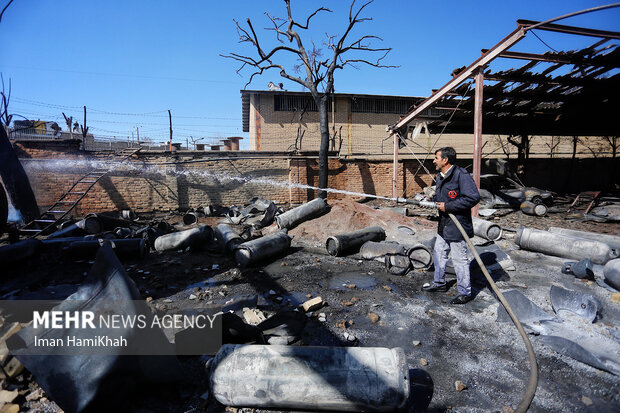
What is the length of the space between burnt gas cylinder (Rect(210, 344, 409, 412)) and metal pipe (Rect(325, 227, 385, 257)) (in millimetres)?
3613

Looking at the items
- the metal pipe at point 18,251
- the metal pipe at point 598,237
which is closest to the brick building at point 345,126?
the metal pipe at point 598,237

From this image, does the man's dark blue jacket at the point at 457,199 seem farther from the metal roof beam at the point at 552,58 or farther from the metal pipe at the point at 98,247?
the metal pipe at the point at 98,247

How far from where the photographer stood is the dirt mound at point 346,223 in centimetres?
719

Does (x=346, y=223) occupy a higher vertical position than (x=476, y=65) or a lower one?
lower

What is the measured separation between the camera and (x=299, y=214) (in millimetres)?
7703

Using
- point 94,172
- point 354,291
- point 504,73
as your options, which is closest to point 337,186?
point 504,73

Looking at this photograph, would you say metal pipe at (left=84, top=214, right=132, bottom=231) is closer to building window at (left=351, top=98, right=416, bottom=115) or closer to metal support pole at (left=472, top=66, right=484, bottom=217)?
metal support pole at (left=472, top=66, right=484, bottom=217)

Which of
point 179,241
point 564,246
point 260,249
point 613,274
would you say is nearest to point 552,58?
point 564,246

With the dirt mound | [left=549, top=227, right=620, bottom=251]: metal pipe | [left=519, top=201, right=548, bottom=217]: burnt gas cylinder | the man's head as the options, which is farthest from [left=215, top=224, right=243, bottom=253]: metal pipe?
[left=519, top=201, right=548, bottom=217]: burnt gas cylinder

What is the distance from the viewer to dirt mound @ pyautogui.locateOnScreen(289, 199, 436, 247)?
719cm

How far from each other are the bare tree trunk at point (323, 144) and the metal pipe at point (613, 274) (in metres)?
7.65

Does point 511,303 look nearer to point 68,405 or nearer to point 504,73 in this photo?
point 68,405

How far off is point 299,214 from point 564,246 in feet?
18.4

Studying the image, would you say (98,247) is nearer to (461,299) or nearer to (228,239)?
(228,239)
